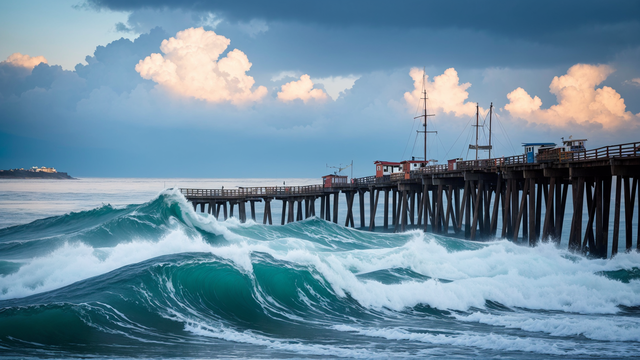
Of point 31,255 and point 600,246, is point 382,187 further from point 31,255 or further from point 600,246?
point 31,255

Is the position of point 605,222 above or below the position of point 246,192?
below

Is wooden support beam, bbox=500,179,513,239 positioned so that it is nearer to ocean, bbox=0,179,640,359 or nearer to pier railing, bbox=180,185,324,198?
ocean, bbox=0,179,640,359

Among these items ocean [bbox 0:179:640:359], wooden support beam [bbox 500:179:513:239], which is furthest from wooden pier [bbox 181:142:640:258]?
ocean [bbox 0:179:640:359]

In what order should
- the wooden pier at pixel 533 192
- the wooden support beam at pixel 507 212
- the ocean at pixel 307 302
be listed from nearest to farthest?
the ocean at pixel 307 302
the wooden pier at pixel 533 192
the wooden support beam at pixel 507 212

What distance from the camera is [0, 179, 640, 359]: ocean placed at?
13.4 m

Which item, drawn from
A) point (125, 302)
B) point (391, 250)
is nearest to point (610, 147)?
point (391, 250)

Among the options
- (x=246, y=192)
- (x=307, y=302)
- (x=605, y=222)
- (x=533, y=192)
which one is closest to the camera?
(x=307, y=302)

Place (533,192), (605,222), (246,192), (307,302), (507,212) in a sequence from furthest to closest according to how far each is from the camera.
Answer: (246,192) < (507,212) < (533,192) < (605,222) < (307,302)

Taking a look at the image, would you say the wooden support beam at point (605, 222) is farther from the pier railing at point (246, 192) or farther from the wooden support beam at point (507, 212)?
the pier railing at point (246, 192)

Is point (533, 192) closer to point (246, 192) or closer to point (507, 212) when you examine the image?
point (507, 212)

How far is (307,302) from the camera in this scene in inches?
734

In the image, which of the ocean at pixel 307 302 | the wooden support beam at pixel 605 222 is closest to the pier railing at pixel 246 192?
the ocean at pixel 307 302

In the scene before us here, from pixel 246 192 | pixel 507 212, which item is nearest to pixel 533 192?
pixel 507 212

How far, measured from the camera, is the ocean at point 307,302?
44.1 ft
